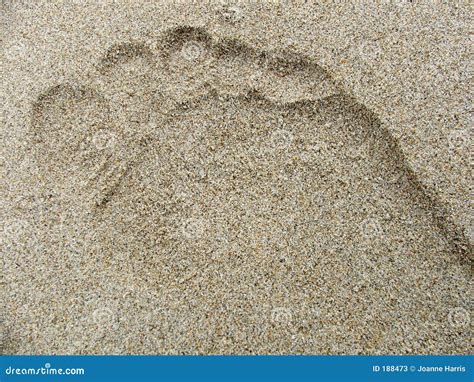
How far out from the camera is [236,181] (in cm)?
150

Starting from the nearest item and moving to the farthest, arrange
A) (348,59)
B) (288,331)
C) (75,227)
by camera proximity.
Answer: (288,331)
(75,227)
(348,59)

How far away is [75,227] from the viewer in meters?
1.46

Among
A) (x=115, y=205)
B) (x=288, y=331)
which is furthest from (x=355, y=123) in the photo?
(x=115, y=205)

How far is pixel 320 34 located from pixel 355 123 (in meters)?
0.32

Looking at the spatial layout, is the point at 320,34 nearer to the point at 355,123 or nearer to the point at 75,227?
the point at 355,123

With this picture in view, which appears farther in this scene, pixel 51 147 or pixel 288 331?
pixel 51 147

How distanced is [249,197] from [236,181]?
63 mm

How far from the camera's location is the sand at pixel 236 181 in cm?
136

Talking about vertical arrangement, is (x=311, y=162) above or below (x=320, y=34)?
below

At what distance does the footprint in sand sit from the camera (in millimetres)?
1361

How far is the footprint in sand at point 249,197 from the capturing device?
53.6 inches

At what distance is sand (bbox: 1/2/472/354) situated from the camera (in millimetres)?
1364

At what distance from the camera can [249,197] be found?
1481mm

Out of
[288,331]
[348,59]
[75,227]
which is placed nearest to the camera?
[288,331]
